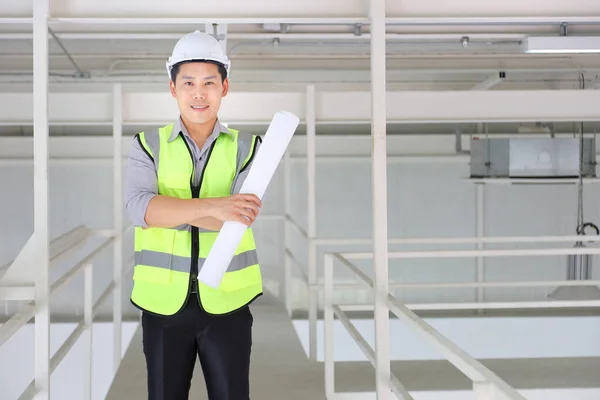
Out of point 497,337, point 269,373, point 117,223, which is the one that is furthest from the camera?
point 497,337

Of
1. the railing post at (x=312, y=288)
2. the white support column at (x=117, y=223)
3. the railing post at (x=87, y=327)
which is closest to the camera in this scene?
the railing post at (x=87, y=327)

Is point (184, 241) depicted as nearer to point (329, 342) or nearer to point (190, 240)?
point (190, 240)

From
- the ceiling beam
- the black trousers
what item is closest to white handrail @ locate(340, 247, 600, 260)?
the black trousers

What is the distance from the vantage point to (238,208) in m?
1.66

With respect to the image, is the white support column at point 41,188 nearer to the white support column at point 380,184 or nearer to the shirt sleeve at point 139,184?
the shirt sleeve at point 139,184

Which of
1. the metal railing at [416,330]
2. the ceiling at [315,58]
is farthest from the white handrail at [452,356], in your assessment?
the ceiling at [315,58]

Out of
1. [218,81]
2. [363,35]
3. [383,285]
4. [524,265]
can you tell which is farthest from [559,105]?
[524,265]

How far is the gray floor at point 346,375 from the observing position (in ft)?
12.8

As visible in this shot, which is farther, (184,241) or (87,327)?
(87,327)

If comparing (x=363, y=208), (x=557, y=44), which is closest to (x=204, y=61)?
(x=557, y=44)

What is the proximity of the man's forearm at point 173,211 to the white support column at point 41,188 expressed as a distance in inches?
23.8

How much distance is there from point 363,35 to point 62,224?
4.64 metres

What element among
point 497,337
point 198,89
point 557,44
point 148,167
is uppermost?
point 557,44

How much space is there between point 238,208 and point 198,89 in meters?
0.29
